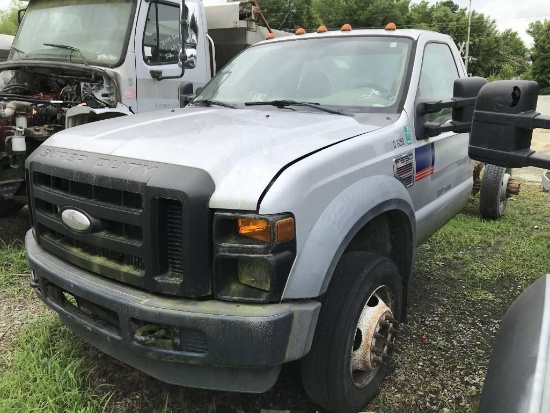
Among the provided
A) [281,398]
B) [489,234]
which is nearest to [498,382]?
[281,398]

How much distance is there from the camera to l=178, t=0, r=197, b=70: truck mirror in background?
209 inches

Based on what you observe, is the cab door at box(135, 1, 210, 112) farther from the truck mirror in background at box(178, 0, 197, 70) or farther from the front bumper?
the front bumper

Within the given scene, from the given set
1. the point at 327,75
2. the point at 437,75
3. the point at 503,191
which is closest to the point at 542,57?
the point at 503,191

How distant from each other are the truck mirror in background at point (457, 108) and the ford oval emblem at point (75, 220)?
2.01m

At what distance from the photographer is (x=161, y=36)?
560 centimetres

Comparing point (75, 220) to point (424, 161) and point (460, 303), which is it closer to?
point (424, 161)

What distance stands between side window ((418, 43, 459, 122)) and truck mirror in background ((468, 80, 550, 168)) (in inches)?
80.5

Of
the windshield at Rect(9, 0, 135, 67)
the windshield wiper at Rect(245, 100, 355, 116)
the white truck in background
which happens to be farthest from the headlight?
the windshield at Rect(9, 0, 135, 67)

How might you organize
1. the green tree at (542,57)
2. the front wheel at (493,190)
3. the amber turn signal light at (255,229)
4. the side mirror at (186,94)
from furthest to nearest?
the green tree at (542,57) < the front wheel at (493,190) < the side mirror at (186,94) < the amber turn signal light at (255,229)

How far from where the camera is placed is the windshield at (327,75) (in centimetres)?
Answer: 332

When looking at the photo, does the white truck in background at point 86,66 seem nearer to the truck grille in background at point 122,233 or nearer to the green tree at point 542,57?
the truck grille in background at point 122,233

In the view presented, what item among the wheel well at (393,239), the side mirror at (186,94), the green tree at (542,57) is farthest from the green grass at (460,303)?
the green tree at (542,57)

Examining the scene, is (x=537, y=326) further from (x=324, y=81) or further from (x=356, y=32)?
(x=356, y=32)

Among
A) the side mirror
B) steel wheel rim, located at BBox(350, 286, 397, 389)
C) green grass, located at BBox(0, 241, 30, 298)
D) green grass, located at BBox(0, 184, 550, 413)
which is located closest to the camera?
steel wheel rim, located at BBox(350, 286, 397, 389)
